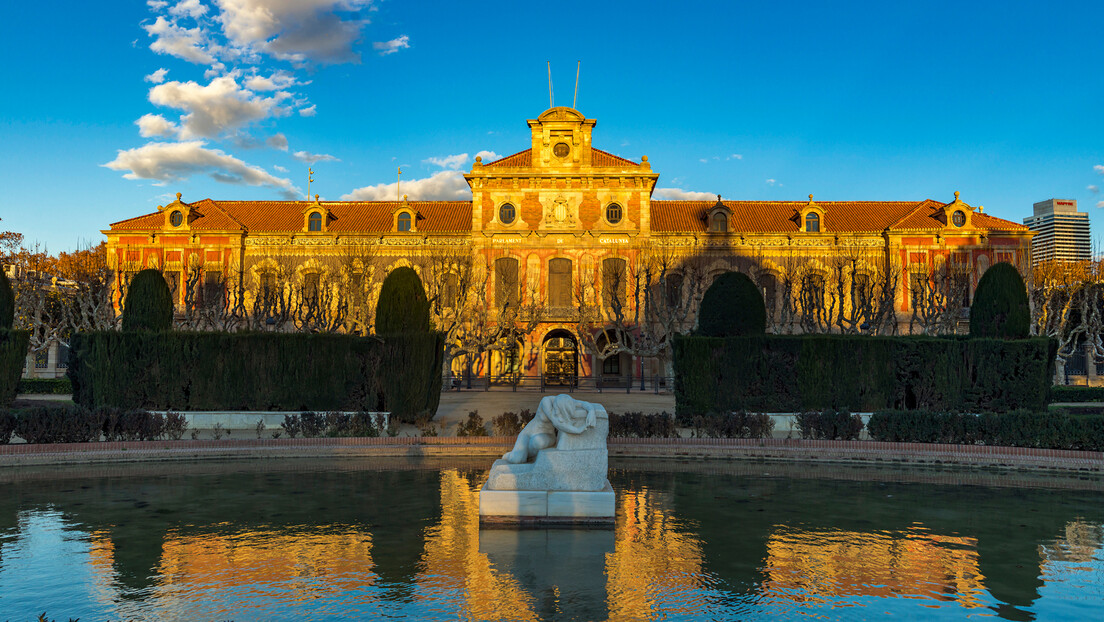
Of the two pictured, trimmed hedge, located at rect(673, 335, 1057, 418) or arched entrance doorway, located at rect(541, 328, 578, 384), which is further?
arched entrance doorway, located at rect(541, 328, 578, 384)

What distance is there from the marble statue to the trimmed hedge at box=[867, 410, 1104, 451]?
8.48m

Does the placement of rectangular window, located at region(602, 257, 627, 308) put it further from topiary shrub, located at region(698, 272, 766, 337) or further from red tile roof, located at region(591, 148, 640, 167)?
topiary shrub, located at region(698, 272, 766, 337)

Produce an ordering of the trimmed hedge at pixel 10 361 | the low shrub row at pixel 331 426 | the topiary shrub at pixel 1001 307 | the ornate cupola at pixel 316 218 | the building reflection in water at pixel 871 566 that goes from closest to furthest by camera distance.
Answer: the building reflection in water at pixel 871 566
the low shrub row at pixel 331 426
the trimmed hedge at pixel 10 361
the topiary shrub at pixel 1001 307
the ornate cupola at pixel 316 218

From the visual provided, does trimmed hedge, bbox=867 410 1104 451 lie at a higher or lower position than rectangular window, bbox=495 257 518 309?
lower

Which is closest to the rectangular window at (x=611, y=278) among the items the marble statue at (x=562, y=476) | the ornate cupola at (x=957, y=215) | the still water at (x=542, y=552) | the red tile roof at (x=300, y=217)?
the red tile roof at (x=300, y=217)

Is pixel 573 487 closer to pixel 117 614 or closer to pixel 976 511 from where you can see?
pixel 117 614

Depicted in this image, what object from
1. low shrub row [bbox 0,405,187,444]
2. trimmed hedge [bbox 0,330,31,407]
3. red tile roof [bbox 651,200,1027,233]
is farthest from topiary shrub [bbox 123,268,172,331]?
red tile roof [bbox 651,200,1027,233]

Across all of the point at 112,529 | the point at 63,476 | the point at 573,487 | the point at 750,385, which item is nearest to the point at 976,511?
the point at 573,487

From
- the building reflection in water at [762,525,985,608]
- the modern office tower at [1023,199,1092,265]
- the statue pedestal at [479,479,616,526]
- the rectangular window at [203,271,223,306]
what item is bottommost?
the building reflection in water at [762,525,985,608]

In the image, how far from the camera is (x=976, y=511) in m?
9.45

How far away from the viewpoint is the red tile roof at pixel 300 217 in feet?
140

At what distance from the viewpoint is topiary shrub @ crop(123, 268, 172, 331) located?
59.4ft

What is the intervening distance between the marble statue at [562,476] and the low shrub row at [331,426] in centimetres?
732

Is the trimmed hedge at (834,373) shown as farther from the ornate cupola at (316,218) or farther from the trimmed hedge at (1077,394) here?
the ornate cupola at (316,218)
